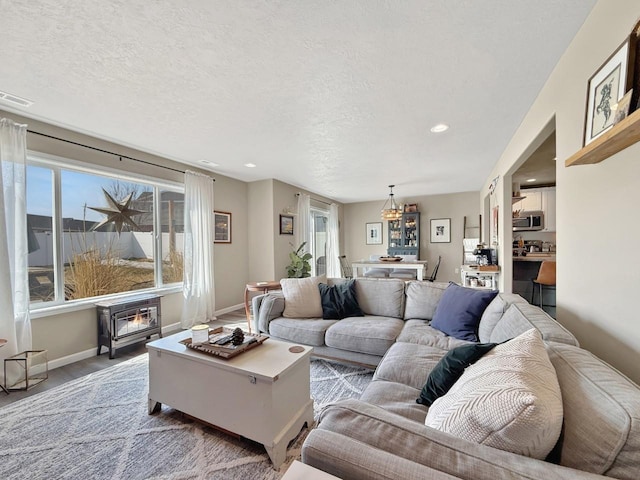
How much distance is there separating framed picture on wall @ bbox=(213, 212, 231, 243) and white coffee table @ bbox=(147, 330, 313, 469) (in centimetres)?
287

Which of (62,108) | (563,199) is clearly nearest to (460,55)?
(563,199)

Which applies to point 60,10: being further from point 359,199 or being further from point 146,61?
point 359,199

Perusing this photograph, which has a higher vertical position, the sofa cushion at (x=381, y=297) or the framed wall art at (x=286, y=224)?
the framed wall art at (x=286, y=224)

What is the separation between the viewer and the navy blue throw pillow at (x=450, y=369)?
119 cm

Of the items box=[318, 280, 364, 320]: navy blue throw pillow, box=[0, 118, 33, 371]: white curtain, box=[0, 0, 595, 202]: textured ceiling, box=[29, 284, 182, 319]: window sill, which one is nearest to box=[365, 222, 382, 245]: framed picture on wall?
box=[0, 0, 595, 202]: textured ceiling

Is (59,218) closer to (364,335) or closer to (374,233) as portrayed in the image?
(364,335)

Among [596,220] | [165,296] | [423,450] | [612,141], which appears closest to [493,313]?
[596,220]

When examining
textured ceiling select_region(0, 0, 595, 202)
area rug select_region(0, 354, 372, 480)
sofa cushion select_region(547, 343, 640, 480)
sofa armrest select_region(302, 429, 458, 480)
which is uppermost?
textured ceiling select_region(0, 0, 595, 202)

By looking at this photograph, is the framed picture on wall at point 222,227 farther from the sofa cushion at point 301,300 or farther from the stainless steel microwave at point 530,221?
the stainless steel microwave at point 530,221

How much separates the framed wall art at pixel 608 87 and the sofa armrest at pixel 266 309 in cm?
264

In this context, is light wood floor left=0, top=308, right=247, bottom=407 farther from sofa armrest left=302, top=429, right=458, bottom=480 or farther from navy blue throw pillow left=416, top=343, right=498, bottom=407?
navy blue throw pillow left=416, top=343, right=498, bottom=407

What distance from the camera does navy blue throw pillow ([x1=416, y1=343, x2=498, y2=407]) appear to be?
1.19 metres

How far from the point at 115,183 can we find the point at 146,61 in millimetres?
2203

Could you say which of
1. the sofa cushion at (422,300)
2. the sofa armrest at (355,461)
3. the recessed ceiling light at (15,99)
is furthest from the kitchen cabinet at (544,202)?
the recessed ceiling light at (15,99)
